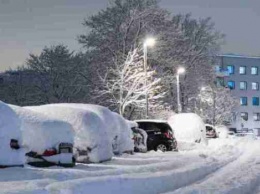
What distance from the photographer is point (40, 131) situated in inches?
537

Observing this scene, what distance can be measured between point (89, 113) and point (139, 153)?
21.9ft

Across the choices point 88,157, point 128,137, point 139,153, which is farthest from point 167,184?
point 139,153

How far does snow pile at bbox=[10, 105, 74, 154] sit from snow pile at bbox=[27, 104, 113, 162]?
1.50 m

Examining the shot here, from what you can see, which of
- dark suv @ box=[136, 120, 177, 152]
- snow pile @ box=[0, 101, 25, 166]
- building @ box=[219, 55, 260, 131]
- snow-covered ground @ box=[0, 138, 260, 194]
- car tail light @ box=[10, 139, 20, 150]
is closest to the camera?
snow-covered ground @ box=[0, 138, 260, 194]

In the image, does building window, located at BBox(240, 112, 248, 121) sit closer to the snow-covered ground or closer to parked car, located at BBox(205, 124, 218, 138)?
parked car, located at BBox(205, 124, 218, 138)

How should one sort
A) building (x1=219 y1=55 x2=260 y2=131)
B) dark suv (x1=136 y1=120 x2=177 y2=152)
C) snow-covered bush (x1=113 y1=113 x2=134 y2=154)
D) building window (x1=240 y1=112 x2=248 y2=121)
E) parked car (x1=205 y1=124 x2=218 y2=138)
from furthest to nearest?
building window (x1=240 y1=112 x2=248 y2=121)
building (x1=219 y1=55 x2=260 y2=131)
parked car (x1=205 y1=124 x2=218 y2=138)
dark suv (x1=136 y1=120 x2=177 y2=152)
snow-covered bush (x1=113 y1=113 x2=134 y2=154)

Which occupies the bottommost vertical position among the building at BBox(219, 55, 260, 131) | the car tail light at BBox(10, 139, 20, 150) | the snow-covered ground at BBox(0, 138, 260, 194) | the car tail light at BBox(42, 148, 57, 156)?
the snow-covered ground at BBox(0, 138, 260, 194)

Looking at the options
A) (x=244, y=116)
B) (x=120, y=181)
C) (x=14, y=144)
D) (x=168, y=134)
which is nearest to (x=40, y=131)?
(x=14, y=144)

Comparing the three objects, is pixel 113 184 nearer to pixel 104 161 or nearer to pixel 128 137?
pixel 104 161

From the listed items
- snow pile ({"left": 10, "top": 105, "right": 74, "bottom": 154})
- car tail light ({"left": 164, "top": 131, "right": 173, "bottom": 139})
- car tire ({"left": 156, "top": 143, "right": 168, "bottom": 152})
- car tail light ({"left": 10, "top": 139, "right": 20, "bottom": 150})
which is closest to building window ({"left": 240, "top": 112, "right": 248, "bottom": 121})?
car tail light ({"left": 164, "top": 131, "right": 173, "bottom": 139})

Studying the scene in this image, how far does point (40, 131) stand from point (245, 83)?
98693 mm

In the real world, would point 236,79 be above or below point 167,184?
above

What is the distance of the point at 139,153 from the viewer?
22.7 m

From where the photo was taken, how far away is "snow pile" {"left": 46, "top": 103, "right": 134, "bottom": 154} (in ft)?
60.0
